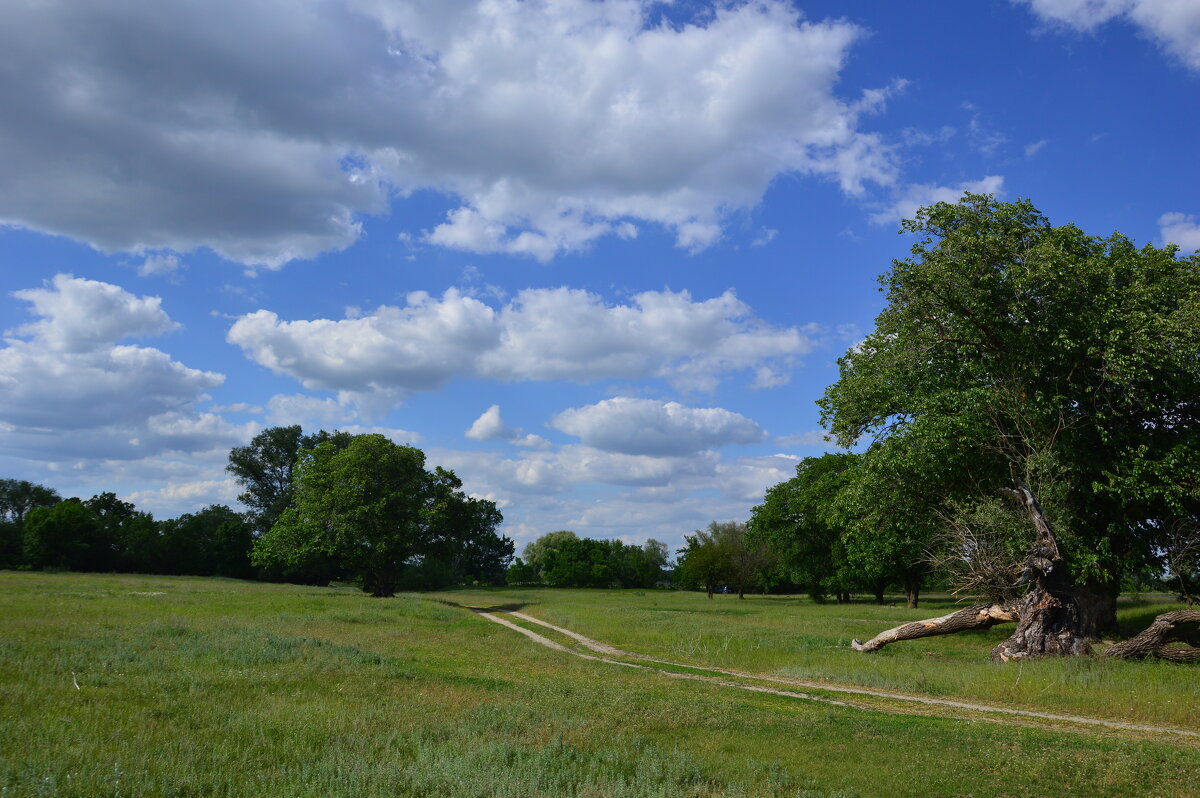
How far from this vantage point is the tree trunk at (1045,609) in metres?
21.3

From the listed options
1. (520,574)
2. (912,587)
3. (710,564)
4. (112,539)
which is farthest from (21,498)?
(912,587)

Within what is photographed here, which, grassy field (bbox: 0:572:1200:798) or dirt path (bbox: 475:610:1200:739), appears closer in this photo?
grassy field (bbox: 0:572:1200:798)

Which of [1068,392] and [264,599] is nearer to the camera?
[1068,392]

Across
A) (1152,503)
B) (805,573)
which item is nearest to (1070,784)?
(1152,503)

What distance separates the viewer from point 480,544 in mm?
124812

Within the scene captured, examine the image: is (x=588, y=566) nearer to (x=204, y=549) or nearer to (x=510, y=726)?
(x=204, y=549)

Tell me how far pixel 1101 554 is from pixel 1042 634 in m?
3.67

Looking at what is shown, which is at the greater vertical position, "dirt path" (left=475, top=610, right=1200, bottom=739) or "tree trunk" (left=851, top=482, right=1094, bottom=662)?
"tree trunk" (left=851, top=482, right=1094, bottom=662)

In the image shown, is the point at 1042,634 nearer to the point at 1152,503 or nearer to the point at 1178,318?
the point at 1152,503

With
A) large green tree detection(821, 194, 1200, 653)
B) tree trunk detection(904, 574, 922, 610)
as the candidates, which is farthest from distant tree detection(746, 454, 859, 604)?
large green tree detection(821, 194, 1200, 653)

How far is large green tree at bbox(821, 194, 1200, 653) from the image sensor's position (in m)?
21.4

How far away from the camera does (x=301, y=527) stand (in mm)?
52375

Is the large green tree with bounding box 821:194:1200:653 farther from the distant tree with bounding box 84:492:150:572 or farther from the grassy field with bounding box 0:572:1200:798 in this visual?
the distant tree with bounding box 84:492:150:572

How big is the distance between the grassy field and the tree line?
97.2 feet
